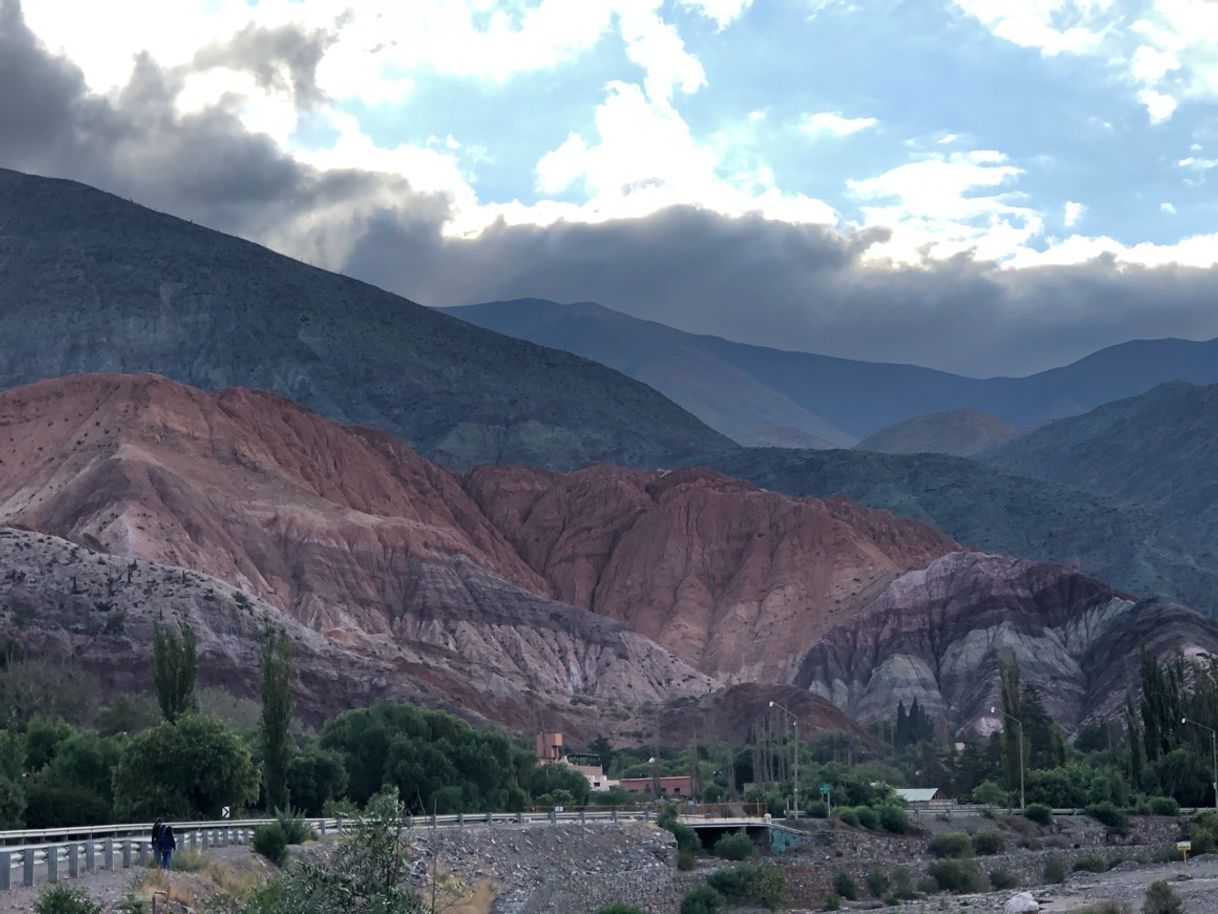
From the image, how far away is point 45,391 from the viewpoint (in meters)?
194

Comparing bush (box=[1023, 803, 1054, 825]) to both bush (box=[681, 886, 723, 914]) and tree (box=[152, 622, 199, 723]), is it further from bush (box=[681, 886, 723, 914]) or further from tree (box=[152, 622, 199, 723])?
tree (box=[152, 622, 199, 723])

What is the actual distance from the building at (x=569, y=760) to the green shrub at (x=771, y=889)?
37.9 meters

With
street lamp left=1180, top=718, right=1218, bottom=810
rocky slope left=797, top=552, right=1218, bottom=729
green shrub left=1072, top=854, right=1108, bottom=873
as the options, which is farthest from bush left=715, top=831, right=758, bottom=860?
rocky slope left=797, top=552, right=1218, bottom=729

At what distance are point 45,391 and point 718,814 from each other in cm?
12804

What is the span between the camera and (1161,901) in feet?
177

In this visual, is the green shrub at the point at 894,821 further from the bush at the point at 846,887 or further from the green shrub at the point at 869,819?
the bush at the point at 846,887

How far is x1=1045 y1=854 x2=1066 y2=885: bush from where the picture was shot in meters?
72.9

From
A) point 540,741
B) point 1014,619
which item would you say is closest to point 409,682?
point 540,741

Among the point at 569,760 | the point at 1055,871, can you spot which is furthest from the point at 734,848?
the point at 569,760

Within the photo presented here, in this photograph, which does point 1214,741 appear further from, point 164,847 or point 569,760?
point 164,847

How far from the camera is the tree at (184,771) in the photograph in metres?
58.7

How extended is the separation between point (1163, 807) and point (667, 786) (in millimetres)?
30453

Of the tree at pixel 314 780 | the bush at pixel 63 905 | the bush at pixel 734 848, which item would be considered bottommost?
the bush at pixel 734 848

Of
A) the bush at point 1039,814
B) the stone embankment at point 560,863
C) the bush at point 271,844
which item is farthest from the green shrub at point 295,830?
the bush at point 1039,814
